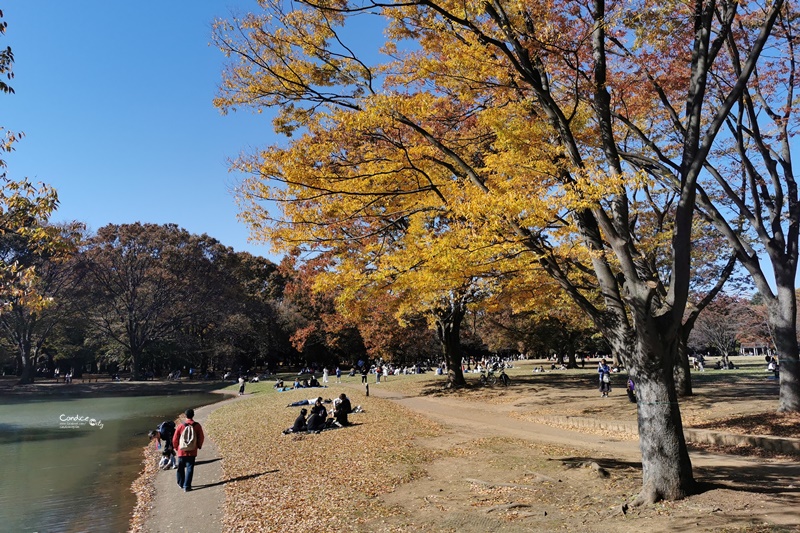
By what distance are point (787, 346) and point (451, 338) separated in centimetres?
1461

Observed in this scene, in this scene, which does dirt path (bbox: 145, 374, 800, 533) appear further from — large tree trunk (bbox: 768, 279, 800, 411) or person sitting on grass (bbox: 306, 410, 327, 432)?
large tree trunk (bbox: 768, 279, 800, 411)

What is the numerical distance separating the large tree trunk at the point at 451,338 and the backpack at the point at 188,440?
14.3m

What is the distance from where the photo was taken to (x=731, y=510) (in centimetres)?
594

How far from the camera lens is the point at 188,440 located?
10.0 metres

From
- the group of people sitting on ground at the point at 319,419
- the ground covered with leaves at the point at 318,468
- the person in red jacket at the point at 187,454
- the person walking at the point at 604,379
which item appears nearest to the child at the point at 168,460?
the ground covered with leaves at the point at 318,468

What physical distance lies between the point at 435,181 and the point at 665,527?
6617 millimetres

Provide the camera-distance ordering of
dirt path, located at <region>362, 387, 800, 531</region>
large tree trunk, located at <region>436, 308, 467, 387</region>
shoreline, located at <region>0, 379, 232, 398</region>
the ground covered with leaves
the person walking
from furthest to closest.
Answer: shoreline, located at <region>0, 379, 232, 398</region> → large tree trunk, located at <region>436, 308, 467, 387</region> → the person walking → the ground covered with leaves → dirt path, located at <region>362, 387, 800, 531</region>

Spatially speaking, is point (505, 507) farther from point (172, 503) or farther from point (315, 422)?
point (315, 422)

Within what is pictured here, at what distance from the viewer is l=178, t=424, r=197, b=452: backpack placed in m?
9.97

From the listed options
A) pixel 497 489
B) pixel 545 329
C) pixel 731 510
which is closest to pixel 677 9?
pixel 731 510

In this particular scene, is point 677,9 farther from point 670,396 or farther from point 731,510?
point 731,510

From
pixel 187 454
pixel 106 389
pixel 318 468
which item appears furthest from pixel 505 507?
pixel 106 389

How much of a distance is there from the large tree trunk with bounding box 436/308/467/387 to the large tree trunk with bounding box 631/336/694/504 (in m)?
16.3

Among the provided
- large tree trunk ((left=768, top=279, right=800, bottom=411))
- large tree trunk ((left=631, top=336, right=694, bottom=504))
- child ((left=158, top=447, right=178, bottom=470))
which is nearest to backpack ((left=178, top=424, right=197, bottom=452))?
child ((left=158, top=447, right=178, bottom=470))
